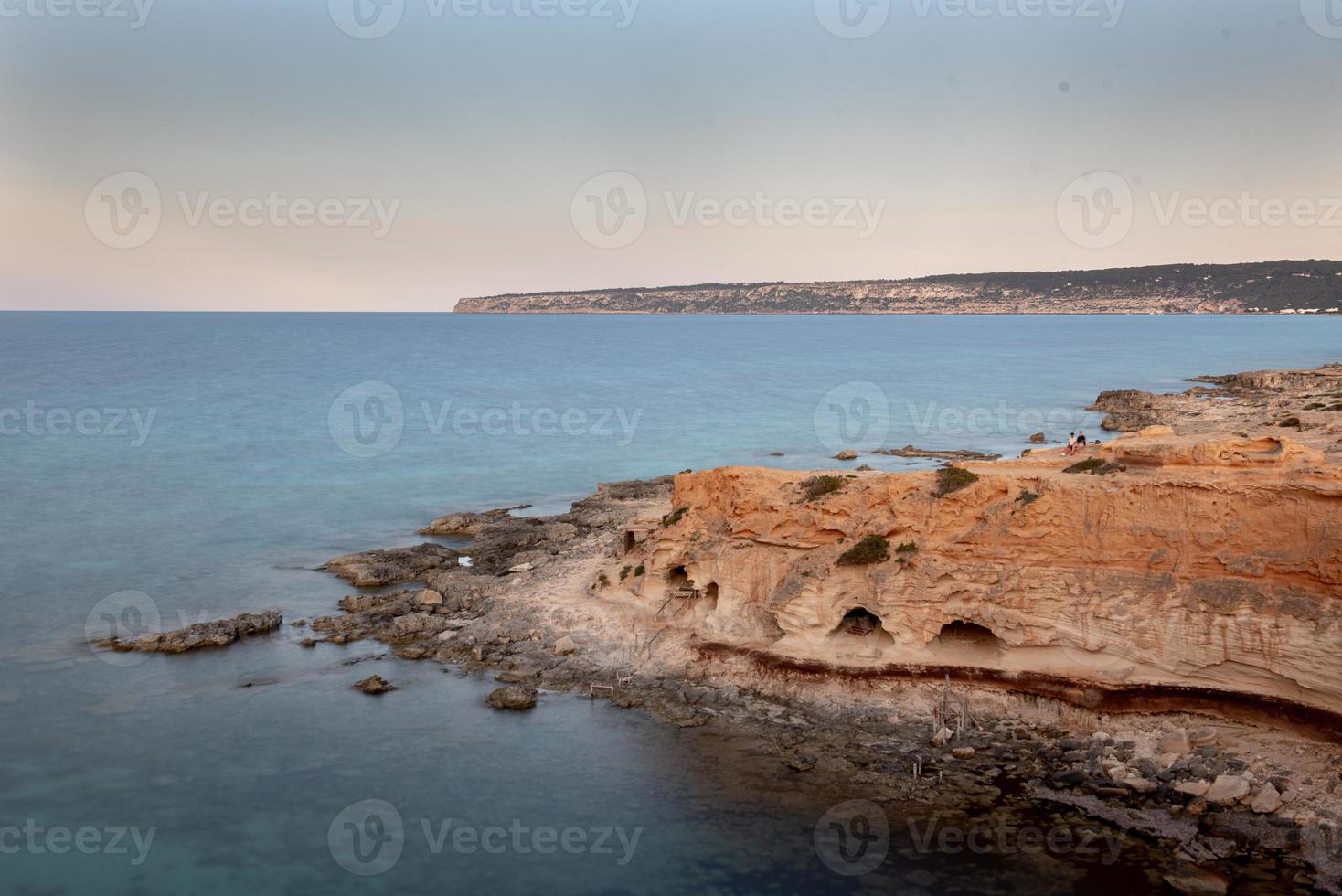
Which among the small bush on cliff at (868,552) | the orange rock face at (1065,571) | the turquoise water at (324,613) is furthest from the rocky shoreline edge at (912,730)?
the small bush on cliff at (868,552)

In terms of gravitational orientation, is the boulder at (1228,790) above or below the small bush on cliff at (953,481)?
below

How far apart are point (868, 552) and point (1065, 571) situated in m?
4.97

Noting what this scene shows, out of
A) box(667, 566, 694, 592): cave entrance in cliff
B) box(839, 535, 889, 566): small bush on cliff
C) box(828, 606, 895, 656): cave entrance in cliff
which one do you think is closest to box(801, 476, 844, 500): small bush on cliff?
box(839, 535, 889, 566): small bush on cliff

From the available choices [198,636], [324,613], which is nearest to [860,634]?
[324,613]

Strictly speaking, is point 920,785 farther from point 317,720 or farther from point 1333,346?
point 1333,346

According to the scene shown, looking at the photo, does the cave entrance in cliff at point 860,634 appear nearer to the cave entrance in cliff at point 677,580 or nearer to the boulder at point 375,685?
the cave entrance in cliff at point 677,580

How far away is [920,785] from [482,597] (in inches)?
721

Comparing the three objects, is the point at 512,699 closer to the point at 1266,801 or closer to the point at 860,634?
the point at 860,634

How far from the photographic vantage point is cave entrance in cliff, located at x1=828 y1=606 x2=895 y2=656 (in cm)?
2562

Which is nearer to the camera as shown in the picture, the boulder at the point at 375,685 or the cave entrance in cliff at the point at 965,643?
the cave entrance in cliff at the point at 965,643

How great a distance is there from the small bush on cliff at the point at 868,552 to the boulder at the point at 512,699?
30.8 ft

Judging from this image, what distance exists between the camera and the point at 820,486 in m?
27.4

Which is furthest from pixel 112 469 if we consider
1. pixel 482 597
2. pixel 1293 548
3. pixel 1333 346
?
pixel 1333 346

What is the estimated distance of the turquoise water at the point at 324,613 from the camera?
63.2ft
